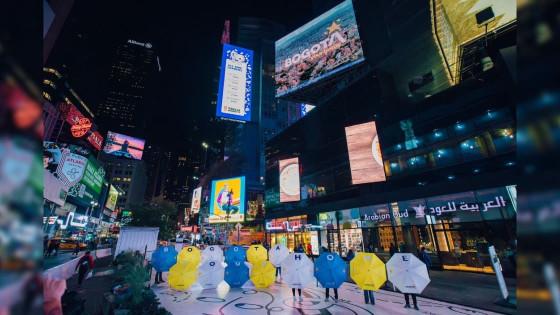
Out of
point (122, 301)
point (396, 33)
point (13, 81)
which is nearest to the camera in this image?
point (13, 81)

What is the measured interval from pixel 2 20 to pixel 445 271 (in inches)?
807

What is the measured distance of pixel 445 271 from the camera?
15.3m

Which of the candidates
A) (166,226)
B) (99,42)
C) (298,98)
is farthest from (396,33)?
(99,42)

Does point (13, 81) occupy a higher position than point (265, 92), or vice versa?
point (265, 92)

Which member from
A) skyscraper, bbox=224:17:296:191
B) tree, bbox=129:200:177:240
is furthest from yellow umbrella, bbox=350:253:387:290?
skyscraper, bbox=224:17:296:191

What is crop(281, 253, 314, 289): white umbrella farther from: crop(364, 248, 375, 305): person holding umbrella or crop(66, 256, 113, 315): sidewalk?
crop(66, 256, 113, 315): sidewalk

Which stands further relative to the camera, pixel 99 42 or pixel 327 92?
pixel 99 42

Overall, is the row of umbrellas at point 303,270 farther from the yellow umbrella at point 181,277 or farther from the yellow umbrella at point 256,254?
the yellow umbrella at point 256,254

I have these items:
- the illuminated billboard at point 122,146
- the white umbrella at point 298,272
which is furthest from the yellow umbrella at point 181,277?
the illuminated billboard at point 122,146

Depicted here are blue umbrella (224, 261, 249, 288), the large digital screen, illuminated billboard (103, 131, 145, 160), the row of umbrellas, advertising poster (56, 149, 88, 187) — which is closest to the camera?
the row of umbrellas

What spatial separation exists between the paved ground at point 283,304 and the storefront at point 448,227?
5.62 meters

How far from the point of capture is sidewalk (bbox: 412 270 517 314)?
851 cm

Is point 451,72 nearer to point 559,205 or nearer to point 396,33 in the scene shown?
point 396,33

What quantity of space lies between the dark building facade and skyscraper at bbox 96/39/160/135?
111 metres
